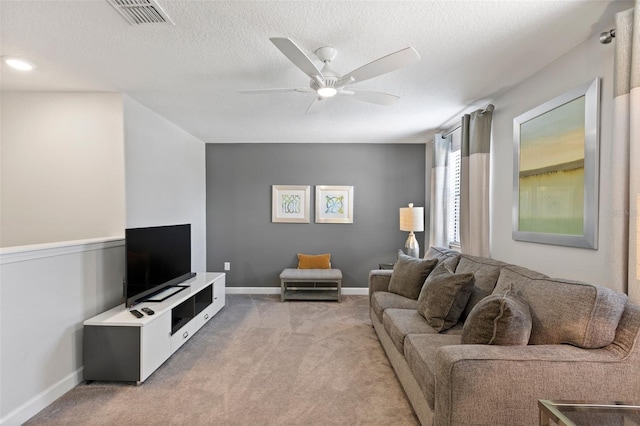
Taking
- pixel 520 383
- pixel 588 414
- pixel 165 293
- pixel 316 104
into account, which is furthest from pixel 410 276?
pixel 165 293

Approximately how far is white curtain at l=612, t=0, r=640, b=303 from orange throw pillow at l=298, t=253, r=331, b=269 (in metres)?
3.62

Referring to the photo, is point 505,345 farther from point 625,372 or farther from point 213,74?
point 213,74

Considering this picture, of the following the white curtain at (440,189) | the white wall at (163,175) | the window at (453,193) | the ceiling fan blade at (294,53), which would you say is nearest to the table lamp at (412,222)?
the white curtain at (440,189)

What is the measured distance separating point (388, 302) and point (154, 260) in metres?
2.32

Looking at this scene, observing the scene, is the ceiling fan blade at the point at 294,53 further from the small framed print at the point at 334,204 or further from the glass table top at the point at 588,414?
the small framed print at the point at 334,204

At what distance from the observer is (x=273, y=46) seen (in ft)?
6.75

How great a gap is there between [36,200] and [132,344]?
5.87 feet

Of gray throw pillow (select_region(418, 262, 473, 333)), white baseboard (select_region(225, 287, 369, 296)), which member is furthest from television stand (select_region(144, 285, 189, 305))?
gray throw pillow (select_region(418, 262, 473, 333))

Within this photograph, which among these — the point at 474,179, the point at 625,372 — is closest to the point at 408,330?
the point at 625,372

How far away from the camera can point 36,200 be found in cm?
289

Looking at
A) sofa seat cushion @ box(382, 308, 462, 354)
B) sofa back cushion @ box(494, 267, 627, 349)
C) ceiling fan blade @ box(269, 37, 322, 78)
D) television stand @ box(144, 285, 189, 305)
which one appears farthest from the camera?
television stand @ box(144, 285, 189, 305)

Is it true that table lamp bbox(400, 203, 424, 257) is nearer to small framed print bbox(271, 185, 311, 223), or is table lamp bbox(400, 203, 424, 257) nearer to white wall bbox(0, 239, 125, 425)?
small framed print bbox(271, 185, 311, 223)

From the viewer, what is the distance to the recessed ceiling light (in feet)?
7.34

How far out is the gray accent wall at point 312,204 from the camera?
498cm
